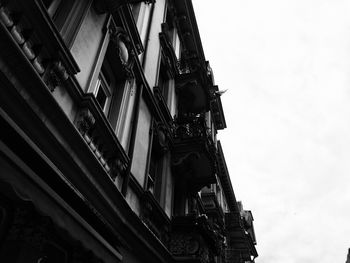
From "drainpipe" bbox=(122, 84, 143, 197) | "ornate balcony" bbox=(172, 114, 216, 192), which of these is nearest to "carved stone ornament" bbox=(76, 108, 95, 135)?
"drainpipe" bbox=(122, 84, 143, 197)

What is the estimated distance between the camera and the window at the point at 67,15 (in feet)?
21.8

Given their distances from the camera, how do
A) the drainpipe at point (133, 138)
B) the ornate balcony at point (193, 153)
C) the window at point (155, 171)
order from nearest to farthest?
1. the drainpipe at point (133, 138)
2. the window at point (155, 171)
3. the ornate balcony at point (193, 153)

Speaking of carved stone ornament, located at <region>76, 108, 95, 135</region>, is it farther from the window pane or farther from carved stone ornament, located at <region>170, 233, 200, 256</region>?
carved stone ornament, located at <region>170, 233, 200, 256</region>

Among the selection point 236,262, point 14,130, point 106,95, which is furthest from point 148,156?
point 236,262

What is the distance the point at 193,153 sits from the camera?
1299 cm

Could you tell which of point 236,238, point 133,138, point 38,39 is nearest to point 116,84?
point 133,138

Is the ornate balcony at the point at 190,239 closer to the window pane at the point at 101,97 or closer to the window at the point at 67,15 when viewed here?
the window pane at the point at 101,97

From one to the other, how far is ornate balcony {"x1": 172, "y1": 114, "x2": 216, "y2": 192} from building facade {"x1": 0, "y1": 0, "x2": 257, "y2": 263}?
0.04 m

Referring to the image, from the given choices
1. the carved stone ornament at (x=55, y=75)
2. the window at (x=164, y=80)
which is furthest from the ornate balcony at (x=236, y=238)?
the carved stone ornament at (x=55, y=75)

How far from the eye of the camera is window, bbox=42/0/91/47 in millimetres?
6654

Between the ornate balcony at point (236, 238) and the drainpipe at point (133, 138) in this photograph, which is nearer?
the drainpipe at point (133, 138)

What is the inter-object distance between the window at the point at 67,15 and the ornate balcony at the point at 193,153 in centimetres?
691

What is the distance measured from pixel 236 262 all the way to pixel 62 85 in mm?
20882

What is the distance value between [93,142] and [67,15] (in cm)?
266
